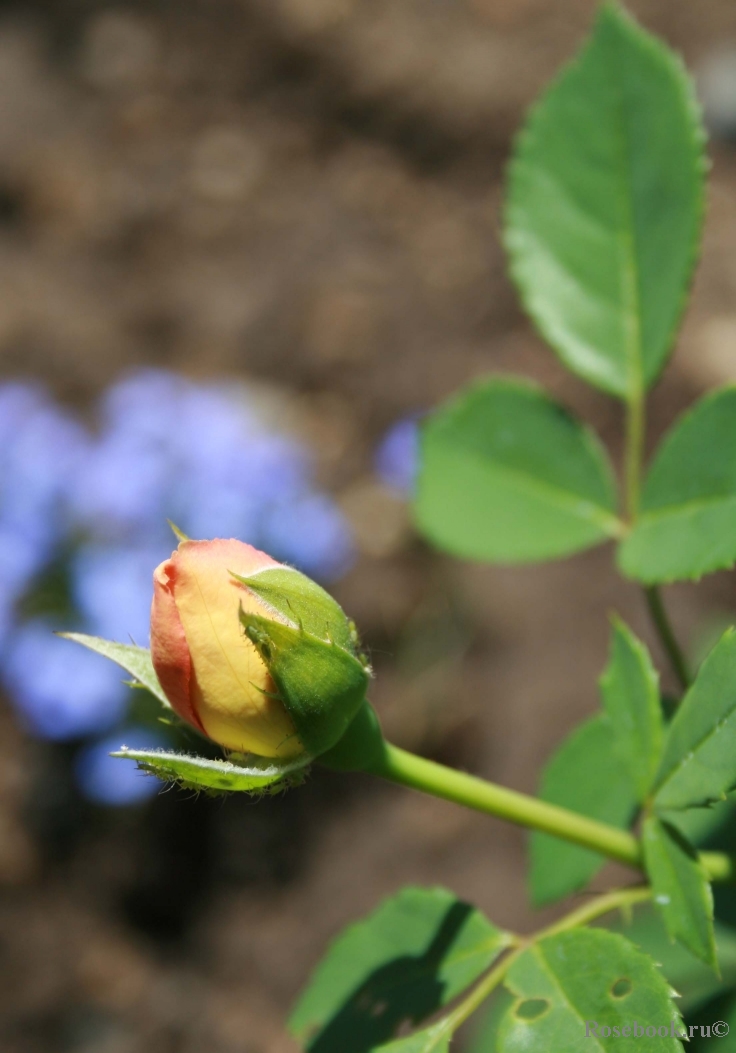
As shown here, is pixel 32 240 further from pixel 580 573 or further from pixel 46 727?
pixel 580 573

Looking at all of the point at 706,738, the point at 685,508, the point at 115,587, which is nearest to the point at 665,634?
the point at 685,508

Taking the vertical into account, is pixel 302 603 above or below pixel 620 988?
above

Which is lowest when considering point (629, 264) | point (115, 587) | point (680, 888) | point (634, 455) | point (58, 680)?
point (58, 680)

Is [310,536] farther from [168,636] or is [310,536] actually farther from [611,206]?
[168,636]

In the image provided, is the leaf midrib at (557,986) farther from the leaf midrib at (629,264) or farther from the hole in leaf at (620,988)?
the leaf midrib at (629,264)

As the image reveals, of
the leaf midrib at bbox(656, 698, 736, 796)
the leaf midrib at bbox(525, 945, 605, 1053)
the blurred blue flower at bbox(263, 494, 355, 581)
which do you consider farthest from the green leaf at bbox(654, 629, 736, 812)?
the blurred blue flower at bbox(263, 494, 355, 581)

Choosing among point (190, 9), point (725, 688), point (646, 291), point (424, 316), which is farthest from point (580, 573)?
point (190, 9)
